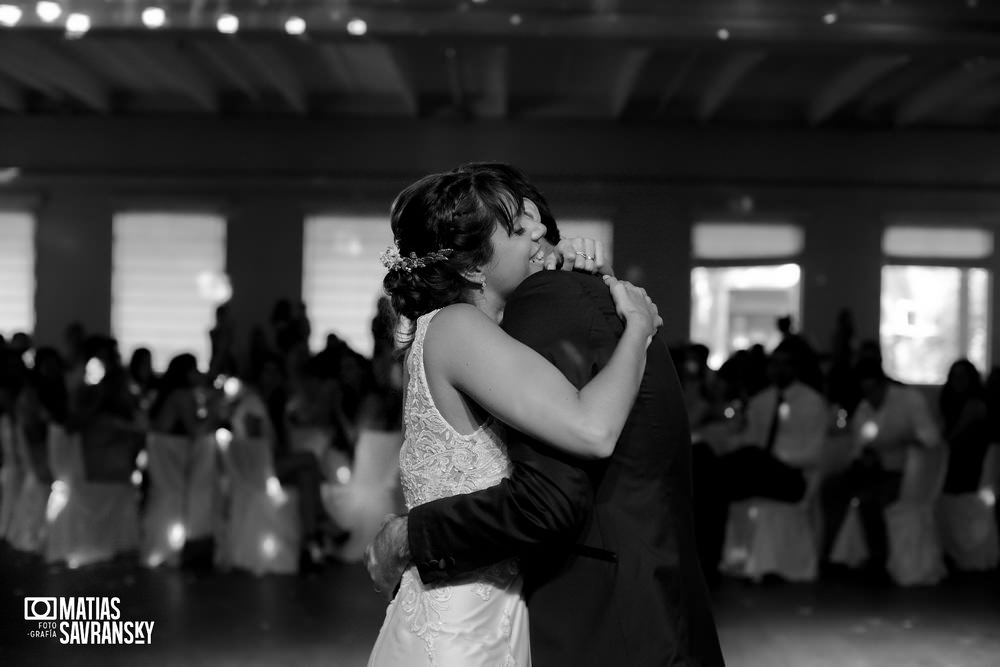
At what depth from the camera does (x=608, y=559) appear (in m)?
1.48

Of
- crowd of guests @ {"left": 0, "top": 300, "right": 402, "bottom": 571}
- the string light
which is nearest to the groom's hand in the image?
crowd of guests @ {"left": 0, "top": 300, "right": 402, "bottom": 571}

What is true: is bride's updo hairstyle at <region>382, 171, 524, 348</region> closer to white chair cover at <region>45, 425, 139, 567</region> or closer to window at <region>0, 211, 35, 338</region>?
white chair cover at <region>45, 425, 139, 567</region>

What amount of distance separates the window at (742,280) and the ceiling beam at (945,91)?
1.56 metres

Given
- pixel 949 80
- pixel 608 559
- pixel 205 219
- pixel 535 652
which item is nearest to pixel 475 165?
pixel 608 559

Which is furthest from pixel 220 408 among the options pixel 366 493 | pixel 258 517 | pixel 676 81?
pixel 676 81

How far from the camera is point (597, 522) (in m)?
1.48

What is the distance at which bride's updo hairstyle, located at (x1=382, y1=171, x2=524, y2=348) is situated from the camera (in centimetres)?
156

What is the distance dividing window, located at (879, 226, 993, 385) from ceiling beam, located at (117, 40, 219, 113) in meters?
6.78

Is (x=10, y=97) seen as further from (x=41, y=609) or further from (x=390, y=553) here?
(x=390, y=553)

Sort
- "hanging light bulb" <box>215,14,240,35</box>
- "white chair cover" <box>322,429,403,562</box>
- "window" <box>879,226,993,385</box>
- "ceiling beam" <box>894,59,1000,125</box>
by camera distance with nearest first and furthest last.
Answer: "white chair cover" <box>322,429,403,562</box>, "hanging light bulb" <box>215,14,240,35</box>, "ceiling beam" <box>894,59,1000,125</box>, "window" <box>879,226,993,385</box>

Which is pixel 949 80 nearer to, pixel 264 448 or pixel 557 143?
pixel 557 143

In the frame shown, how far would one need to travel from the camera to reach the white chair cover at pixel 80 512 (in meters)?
6.14

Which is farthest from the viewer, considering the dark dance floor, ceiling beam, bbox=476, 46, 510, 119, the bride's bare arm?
ceiling beam, bbox=476, 46, 510, 119

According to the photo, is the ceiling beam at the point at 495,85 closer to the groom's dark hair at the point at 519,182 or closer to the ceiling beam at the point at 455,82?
the ceiling beam at the point at 455,82
